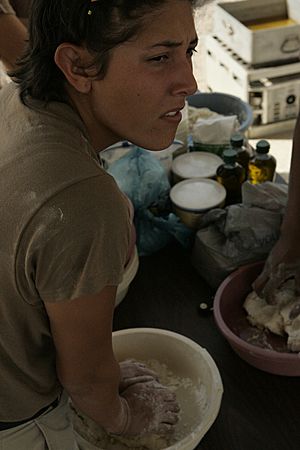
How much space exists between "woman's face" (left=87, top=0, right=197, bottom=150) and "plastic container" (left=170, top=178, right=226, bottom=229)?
66 centimetres

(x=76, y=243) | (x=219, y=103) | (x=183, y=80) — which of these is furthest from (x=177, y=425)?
(x=219, y=103)

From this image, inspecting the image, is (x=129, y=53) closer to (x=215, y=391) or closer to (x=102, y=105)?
(x=102, y=105)

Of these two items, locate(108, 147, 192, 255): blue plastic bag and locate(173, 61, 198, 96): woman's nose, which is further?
locate(108, 147, 192, 255): blue plastic bag

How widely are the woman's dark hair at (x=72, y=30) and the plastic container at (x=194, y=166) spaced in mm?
860

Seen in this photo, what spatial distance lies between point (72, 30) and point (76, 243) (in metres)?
0.31

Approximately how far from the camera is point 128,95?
33.1 inches

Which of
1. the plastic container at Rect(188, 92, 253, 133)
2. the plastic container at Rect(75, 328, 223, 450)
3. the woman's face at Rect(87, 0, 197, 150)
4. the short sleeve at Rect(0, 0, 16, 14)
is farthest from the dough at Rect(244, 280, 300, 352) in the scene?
the short sleeve at Rect(0, 0, 16, 14)

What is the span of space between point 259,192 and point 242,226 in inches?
5.0

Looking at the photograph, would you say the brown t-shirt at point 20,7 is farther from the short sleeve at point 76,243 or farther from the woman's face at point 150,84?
the short sleeve at point 76,243

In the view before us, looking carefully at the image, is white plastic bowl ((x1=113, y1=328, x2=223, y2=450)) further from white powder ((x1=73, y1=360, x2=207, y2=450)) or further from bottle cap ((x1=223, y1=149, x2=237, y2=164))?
bottle cap ((x1=223, y1=149, x2=237, y2=164))

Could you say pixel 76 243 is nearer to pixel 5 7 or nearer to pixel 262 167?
pixel 262 167

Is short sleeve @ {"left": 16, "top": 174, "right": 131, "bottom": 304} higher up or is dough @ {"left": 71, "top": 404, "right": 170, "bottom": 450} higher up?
short sleeve @ {"left": 16, "top": 174, "right": 131, "bottom": 304}

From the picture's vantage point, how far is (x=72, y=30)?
2.63ft

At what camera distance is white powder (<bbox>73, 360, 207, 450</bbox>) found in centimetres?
112
